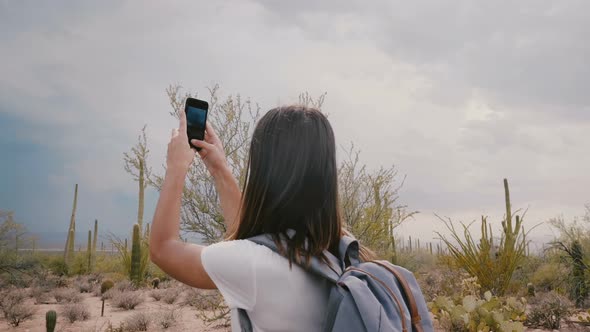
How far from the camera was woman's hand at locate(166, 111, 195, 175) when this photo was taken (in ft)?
5.19

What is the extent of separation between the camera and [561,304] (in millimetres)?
8328

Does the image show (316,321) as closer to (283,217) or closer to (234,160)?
(283,217)

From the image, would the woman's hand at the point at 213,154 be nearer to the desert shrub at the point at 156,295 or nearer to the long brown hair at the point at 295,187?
the long brown hair at the point at 295,187

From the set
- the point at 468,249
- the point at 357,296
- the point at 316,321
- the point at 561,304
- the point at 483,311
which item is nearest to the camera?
the point at 357,296

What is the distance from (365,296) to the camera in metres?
1.35

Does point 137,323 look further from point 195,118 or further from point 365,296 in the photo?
point 365,296

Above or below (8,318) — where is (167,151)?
above

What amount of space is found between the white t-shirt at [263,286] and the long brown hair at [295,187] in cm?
9

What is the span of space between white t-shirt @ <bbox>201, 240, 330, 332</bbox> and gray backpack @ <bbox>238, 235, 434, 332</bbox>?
0.04 m

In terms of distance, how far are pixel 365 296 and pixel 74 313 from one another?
32.2ft

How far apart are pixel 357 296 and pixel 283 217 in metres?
0.32

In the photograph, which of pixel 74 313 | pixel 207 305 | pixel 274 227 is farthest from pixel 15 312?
pixel 274 227

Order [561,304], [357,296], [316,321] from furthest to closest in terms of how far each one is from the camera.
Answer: [561,304] < [316,321] < [357,296]

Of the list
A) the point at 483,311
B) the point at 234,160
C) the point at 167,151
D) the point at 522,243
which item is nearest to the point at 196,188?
the point at 234,160
